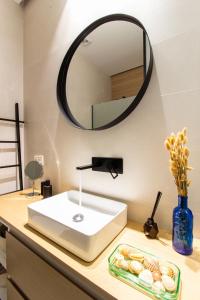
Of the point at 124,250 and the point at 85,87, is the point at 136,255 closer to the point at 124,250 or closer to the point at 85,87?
the point at 124,250

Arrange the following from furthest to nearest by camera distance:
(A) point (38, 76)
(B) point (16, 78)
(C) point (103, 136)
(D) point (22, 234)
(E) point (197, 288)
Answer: (B) point (16, 78)
(A) point (38, 76)
(C) point (103, 136)
(D) point (22, 234)
(E) point (197, 288)

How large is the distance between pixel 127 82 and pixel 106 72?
0.55ft

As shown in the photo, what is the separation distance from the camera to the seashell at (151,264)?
1.57ft

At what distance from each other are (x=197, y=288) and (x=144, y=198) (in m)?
0.37

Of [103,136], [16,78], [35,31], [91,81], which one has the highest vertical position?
[35,31]

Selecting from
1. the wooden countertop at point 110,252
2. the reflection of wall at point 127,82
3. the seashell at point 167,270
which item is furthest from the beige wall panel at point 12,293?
the reflection of wall at point 127,82

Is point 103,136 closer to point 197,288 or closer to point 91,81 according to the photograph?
point 91,81

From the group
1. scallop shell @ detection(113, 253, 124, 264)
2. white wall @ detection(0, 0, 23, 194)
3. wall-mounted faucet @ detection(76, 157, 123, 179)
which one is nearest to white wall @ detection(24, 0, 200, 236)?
wall-mounted faucet @ detection(76, 157, 123, 179)

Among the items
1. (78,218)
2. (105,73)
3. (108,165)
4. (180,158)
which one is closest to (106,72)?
(105,73)

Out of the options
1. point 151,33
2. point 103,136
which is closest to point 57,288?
point 103,136

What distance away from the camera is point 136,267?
1.57 feet

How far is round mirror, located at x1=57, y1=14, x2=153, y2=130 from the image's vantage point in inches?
31.2

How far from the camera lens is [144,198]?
77cm

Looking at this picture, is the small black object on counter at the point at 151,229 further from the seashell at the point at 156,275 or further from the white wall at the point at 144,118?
the seashell at the point at 156,275
